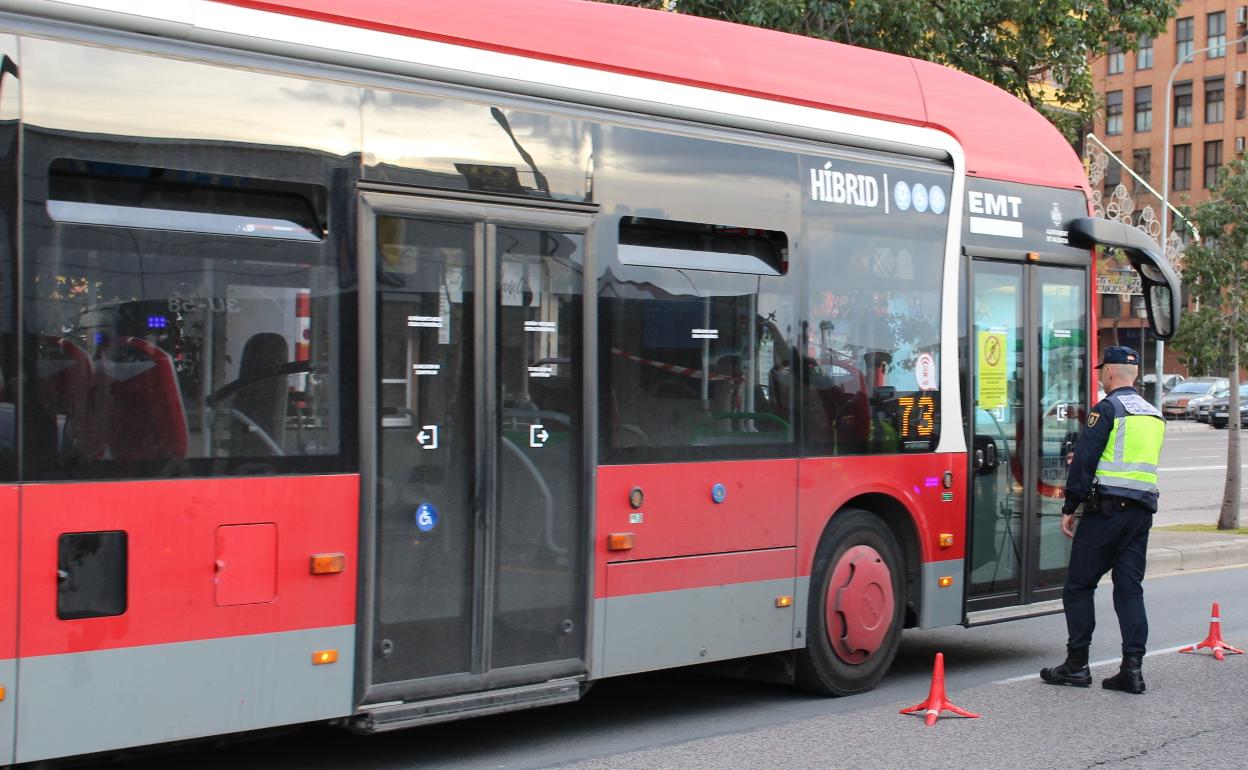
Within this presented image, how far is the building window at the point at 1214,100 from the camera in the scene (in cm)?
7500

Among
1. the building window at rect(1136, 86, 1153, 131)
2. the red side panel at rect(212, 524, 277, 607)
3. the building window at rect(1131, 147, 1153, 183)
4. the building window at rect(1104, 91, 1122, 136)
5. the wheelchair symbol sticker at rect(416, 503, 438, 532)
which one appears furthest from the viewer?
the building window at rect(1104, 91, 1122, 136)

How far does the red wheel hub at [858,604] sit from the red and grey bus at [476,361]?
0.10 feet

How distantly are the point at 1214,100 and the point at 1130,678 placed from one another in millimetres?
74786

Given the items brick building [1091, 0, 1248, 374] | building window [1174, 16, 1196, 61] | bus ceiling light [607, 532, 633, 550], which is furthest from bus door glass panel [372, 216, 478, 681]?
building window [1174, 16, 1196, 61]

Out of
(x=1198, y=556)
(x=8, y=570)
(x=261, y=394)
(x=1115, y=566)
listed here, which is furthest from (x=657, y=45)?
(x=1198, y=556)

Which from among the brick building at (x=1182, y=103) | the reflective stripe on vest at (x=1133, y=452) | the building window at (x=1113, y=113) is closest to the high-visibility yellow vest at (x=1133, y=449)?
the reflective stripe on vest at (x=1133, y=452)

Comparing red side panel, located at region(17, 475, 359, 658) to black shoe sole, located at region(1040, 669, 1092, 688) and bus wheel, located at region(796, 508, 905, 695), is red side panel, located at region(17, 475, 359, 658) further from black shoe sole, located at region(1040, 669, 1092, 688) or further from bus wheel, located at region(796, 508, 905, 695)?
black shoe sole, located at region(1040, 669, 1092, 688)

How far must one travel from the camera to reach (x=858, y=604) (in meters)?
8.09

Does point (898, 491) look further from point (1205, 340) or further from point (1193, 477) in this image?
point (1193, 477)

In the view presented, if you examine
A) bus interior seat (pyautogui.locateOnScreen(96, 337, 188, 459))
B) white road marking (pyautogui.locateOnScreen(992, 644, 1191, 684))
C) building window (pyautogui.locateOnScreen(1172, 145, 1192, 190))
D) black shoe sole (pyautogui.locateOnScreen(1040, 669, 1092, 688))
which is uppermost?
building window (pyautogui.locateOnScreen(1172, 145, 1192, 190))

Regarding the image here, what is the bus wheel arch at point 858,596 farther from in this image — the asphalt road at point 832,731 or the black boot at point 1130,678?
the black boot at point 1130,678

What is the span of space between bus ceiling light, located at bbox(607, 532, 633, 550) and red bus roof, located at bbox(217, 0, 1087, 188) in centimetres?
222

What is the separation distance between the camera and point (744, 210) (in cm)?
743

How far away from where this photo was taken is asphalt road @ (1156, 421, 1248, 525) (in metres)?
20.0
